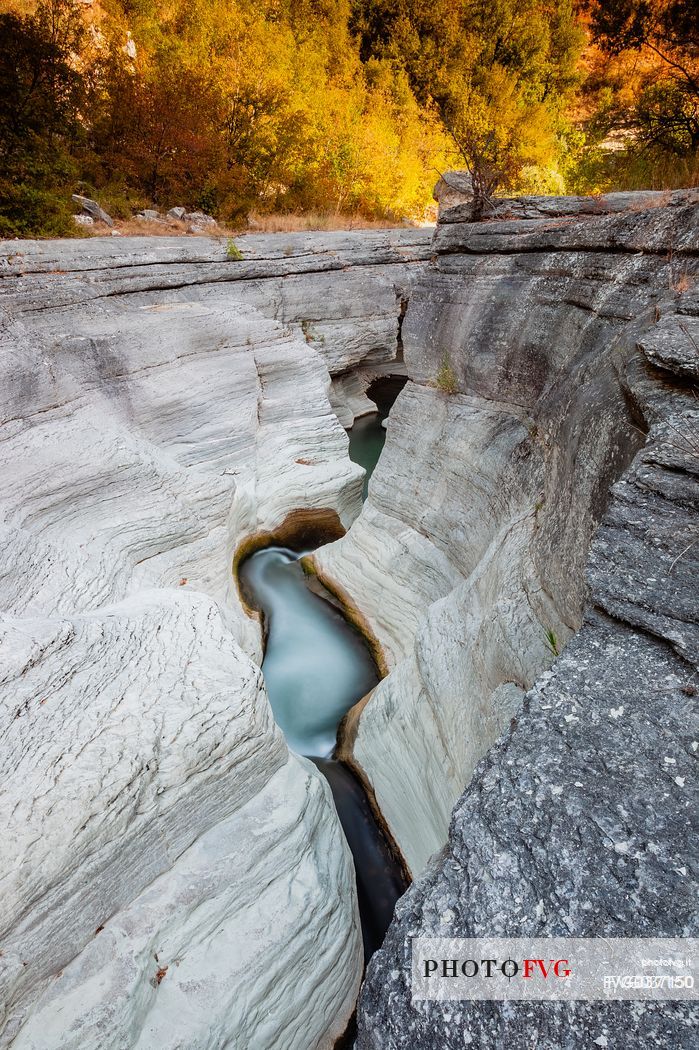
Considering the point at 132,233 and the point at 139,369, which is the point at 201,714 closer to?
the point at 139,369

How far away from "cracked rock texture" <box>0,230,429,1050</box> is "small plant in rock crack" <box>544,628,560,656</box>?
2.40 m

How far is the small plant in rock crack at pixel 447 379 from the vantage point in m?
6.94

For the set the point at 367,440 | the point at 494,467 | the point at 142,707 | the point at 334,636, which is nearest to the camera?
the point at 142,707

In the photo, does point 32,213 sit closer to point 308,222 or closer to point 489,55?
point 308,222

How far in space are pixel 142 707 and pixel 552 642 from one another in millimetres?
3057

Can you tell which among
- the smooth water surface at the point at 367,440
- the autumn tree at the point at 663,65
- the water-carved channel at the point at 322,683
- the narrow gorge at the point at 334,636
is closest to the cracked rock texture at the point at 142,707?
the narrow gorge at the point at 334,636

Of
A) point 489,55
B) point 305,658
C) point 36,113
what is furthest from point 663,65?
point 305,658

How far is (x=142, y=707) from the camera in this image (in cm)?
380

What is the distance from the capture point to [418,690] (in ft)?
17.3

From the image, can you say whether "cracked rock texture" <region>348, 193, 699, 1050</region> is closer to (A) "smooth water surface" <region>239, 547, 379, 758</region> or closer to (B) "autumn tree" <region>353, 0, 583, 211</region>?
(A) "smooth water surface" <region>239, 547, 379, 758</region>

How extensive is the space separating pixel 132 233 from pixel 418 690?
33.7ft

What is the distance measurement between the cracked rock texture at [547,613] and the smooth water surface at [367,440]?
15.1 feet

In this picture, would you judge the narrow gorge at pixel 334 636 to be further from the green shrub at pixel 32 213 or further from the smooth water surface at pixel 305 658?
the green shrub at pixel 32 213

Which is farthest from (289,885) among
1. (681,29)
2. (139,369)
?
(681,29)
